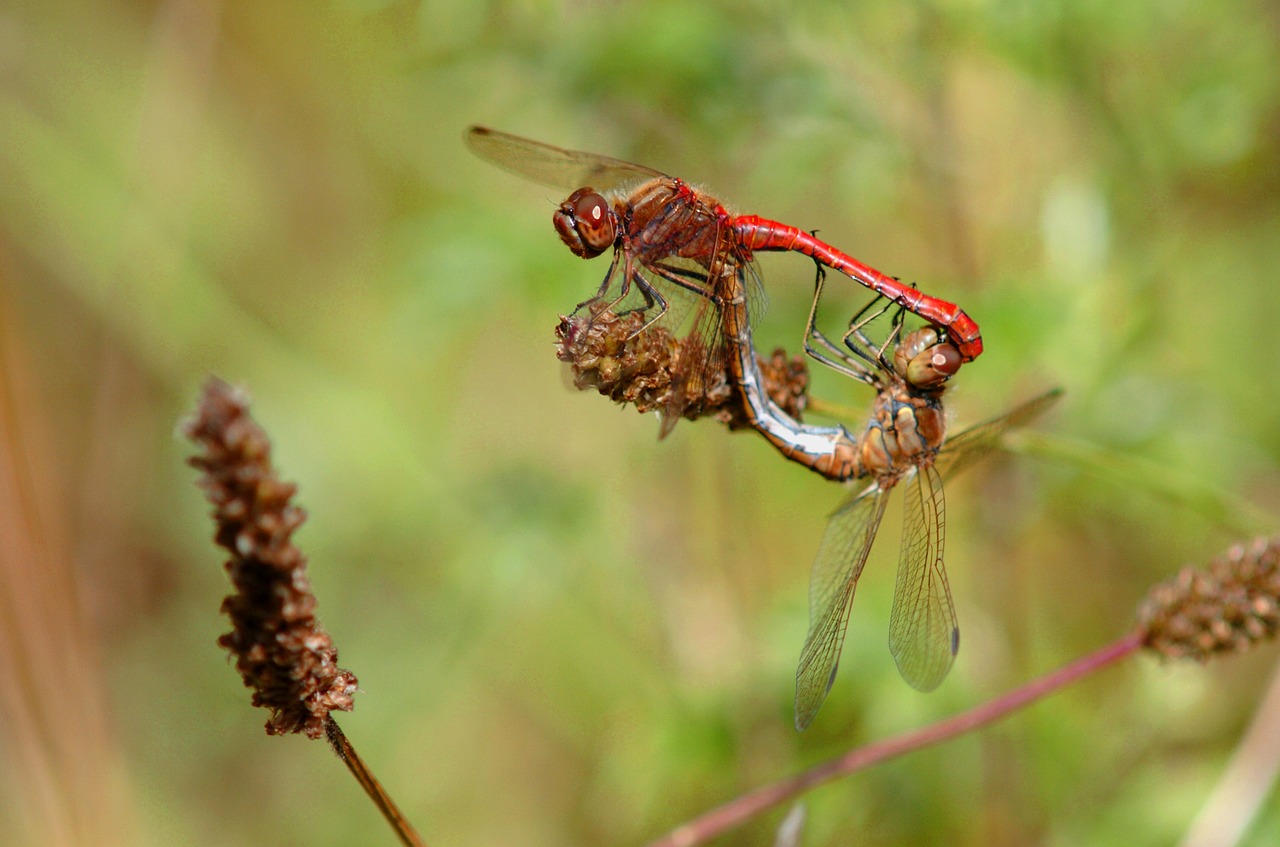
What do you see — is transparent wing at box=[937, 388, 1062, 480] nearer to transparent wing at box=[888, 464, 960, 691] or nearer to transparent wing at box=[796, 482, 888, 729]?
transparent wing at box=[888, 464, 960, 691]

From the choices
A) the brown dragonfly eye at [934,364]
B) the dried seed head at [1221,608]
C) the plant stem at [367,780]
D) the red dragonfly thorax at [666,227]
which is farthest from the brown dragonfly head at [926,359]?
the plant stem at [367,780]

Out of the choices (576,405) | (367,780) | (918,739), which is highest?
(576,405)

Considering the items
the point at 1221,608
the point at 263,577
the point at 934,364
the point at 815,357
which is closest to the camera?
the point at 263,577

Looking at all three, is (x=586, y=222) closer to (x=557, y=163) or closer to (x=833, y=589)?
(x=557, y=163)

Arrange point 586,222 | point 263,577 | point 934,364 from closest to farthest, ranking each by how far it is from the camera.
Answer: point 263,577 → point 586,222 → point 934,364

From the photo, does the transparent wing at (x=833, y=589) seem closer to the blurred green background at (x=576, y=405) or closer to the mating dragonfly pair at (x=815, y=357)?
the mating dragonfly pair at (x=815, y=357)

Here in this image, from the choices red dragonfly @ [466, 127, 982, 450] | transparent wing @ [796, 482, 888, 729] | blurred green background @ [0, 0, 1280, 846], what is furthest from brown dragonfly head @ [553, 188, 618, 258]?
transparent wing @ [796, 482, 888, 729]

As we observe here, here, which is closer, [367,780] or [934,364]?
[367,780]

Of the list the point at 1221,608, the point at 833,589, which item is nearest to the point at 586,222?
the point at 833,589
